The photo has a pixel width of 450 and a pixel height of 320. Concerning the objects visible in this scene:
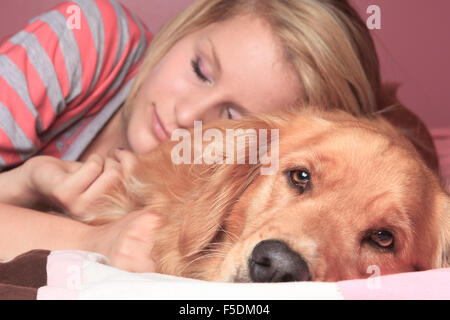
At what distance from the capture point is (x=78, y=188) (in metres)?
1.66

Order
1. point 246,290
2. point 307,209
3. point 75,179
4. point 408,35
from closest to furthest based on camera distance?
point 246,290
point 307,209
point 75,179
point 408,35

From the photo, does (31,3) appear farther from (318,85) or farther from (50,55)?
(318,85)

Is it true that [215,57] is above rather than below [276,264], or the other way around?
above

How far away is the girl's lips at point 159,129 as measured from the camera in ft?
6.05

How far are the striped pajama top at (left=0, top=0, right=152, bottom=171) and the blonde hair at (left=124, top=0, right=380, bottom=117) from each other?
0.17 metres

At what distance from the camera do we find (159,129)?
1859mm

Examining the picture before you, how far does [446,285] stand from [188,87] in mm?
1155

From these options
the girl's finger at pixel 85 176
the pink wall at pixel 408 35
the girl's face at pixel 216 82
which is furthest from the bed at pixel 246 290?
the pink wall at pixel 408 35

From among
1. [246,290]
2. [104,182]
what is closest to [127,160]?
[104,182]

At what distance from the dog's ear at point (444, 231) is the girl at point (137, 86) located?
563mm

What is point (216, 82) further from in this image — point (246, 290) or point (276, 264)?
point (246, 290)

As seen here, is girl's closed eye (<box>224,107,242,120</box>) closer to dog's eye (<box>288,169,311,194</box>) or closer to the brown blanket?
dog's eye (<box>288,169,311,194</box>)

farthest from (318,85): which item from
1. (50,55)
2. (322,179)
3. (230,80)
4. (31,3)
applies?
(31,3)

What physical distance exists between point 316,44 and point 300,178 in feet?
2.26
